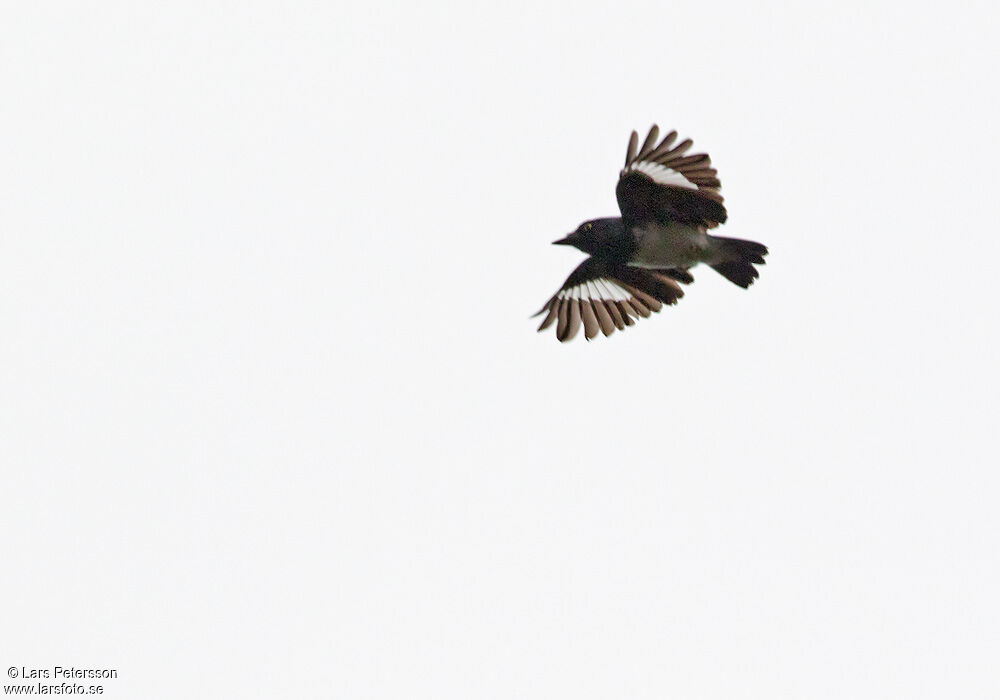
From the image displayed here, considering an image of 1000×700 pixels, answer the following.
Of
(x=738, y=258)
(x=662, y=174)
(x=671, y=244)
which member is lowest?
(x=738, y=258)

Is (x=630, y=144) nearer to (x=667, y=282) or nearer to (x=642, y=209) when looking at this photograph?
(x=642, y=209)

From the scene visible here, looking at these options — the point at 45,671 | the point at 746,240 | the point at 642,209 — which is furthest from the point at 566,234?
the point at 45,671

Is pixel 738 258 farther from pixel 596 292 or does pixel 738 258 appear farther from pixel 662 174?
pixel 596 292

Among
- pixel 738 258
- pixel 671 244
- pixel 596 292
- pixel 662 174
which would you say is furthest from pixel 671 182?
pixel 596 292

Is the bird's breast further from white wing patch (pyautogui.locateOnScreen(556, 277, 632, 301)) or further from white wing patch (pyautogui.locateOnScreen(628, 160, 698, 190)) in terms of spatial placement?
white wing patch (pyautogui.locateOnScreen(556, 277, 632, 301))

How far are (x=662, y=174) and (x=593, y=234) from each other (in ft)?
2.95

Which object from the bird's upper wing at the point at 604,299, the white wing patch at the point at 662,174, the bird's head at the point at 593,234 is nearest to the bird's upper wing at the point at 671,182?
the white wing patch at the point at 662,174

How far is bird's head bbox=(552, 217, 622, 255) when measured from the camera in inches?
478

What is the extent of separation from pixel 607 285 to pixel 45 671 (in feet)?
24.0

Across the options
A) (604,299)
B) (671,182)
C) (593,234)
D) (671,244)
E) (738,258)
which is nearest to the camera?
(671,182)

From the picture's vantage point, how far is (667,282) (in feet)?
42.2

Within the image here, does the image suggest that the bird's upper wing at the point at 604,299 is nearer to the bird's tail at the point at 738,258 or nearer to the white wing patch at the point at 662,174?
the bird's tail at the point at 738,258

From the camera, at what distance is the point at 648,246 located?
12.0 m

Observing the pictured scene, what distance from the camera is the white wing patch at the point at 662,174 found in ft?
37.8
